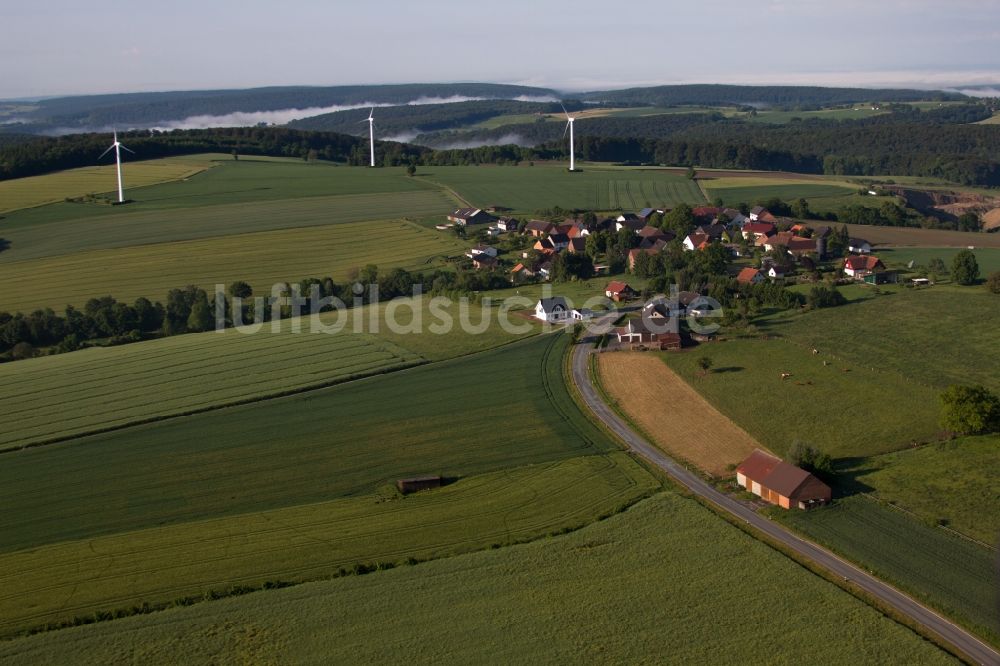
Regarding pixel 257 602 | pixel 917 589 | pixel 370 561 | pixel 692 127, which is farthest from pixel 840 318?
Answer: pixel 692 127

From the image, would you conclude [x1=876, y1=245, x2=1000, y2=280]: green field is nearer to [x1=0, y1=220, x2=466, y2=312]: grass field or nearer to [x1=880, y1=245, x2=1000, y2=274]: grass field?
[x1=880, y1=245, x2=1000, y2=274]: grass field

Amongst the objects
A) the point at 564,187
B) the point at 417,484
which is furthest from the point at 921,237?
the point at 417,484

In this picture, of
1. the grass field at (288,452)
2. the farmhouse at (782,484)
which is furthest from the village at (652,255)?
the grass field at (288,452)

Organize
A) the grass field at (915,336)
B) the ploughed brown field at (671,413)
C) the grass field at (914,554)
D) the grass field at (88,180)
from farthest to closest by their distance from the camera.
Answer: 1. the grass field at (88,180)
2. the grass field at (915,336)
3. the ploughed brown field at (671,413)
4. the grass field at (914,554)

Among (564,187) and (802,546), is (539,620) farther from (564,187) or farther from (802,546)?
(564,187)

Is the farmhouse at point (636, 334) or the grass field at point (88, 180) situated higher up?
the grass field at point (88, 180)

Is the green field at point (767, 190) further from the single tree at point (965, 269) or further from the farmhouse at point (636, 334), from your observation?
the farmhouse at point (636, 334)

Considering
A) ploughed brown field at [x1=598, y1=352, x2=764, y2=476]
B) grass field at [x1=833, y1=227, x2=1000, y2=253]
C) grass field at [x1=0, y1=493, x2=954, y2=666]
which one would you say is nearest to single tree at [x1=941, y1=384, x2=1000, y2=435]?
ploughed brown field at [x1=598, y1=352, x2=764, y2=476]
